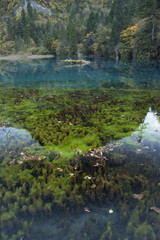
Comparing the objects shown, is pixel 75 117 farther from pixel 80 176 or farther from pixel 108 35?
pixel 108 35

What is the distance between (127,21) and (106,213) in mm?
52921

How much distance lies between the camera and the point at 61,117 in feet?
22.5

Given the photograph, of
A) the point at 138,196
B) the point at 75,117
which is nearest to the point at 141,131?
the point at 75,117

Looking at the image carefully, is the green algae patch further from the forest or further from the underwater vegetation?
the forest

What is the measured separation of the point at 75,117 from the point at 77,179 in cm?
354

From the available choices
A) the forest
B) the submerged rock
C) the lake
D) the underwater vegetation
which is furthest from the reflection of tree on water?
the forest

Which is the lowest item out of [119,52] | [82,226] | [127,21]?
[82,226]

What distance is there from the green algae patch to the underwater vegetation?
0.03 m

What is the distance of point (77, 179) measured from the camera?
3602 mm

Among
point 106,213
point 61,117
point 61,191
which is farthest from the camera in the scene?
point 61,117

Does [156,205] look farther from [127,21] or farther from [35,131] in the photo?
[127,21]

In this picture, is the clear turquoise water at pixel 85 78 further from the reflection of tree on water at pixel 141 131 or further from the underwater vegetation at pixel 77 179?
the underwater vegetation at pixel 77 179

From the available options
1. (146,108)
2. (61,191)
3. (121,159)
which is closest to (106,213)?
(61,191)

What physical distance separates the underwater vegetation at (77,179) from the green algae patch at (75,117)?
0.03m
